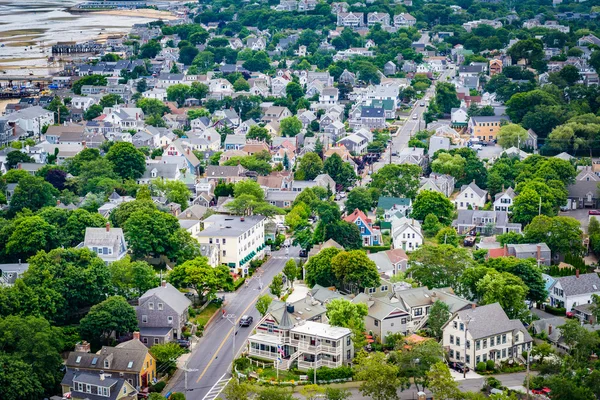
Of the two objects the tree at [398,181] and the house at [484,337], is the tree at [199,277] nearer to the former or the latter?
the house at [484,337]

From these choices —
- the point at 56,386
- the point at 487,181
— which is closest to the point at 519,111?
the point at 487,181

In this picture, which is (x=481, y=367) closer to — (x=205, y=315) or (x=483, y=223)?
(x=205, y=315)

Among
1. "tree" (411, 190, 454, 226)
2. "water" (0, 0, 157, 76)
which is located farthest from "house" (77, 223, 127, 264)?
"water" (0, 0, 157, 76)

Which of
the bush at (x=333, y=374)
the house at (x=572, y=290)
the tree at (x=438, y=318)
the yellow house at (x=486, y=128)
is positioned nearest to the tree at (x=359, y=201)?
the house at (x=572, y=290)

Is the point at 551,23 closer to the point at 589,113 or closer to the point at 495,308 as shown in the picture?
the point at 589,113

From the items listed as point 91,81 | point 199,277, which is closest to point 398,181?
point 199,277

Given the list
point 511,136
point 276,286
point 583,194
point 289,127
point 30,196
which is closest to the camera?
point 276,286

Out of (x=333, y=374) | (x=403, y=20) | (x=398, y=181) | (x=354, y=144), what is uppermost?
(x=403, y=20)
